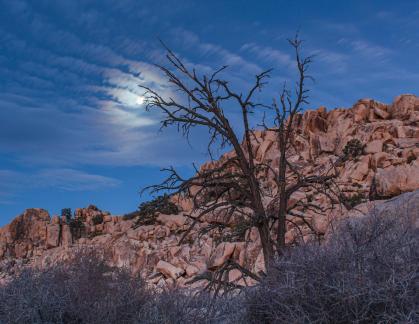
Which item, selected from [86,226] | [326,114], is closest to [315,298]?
[86,226]

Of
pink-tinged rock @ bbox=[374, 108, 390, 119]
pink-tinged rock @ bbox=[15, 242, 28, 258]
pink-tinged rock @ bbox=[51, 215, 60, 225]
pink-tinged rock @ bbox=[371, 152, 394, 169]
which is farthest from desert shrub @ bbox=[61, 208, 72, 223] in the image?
pink-tinged rock @ bbox=[374, 108, 390, 119]

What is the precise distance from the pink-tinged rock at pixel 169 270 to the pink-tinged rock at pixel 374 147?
20.1m

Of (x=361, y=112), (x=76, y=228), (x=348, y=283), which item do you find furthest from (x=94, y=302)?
(x=361, y=112)

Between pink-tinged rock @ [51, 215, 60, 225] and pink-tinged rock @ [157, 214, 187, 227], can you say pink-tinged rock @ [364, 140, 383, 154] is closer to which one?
pink-tinged rock @ [157, 214, 187, 227]

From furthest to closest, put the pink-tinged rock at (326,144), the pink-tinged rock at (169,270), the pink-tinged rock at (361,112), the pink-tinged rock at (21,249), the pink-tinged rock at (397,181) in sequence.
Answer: the pink-tinged rock at (361,112) < the pink-tinged rock at (21,249) < the pink-tinged rock at (326,144) < the pink-tinged rock at (169,270) < the pink-tinged rock at (397,181)

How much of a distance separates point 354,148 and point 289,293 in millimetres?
36649

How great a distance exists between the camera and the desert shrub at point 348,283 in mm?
6355

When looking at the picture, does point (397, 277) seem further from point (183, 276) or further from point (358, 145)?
point (358, 145)

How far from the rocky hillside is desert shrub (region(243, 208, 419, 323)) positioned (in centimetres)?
1466

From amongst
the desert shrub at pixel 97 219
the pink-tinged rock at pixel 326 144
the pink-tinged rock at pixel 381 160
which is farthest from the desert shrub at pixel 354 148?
the desert shrub at pixel 97 219

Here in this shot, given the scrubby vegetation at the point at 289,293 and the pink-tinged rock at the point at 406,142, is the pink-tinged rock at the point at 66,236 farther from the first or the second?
the scrubby vegetation at the point at 289,293

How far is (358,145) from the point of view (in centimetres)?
4256

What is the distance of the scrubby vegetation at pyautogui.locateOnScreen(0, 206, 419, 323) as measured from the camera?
6.46 metres

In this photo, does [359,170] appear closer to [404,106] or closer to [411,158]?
→ [411,158]
